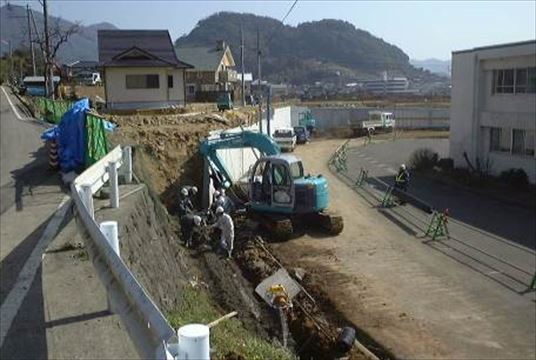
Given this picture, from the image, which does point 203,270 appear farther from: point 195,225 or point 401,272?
point 401,272

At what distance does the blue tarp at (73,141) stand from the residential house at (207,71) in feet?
154

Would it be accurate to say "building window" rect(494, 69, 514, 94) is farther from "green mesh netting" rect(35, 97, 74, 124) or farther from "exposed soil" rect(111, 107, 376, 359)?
"green mesh netting" rect(35, 97, 74, 124)

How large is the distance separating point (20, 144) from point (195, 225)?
9385 millimetres

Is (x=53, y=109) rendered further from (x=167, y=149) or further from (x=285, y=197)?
(x=285, y=197)

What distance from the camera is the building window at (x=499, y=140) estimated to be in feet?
106

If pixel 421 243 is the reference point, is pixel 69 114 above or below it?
above

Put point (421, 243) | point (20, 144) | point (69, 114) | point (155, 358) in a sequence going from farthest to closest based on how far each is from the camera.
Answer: point (20, 144)
point (421, 243)
point (69, 114)
point (155, 358)

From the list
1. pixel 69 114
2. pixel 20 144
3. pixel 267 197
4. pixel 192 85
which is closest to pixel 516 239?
pixel 267 197

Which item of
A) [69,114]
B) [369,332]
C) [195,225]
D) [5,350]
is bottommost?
[369,332]

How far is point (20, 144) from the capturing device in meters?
23.7

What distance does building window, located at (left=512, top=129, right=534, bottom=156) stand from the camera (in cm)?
3038

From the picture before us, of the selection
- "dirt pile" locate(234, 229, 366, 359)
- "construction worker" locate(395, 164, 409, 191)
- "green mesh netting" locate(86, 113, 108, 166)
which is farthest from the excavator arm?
"construction worker" locate(395, 164, 409, 191)

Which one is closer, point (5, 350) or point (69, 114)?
point (5, 350)

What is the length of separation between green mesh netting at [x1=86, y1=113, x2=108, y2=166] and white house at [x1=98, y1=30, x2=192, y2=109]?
25.7m
